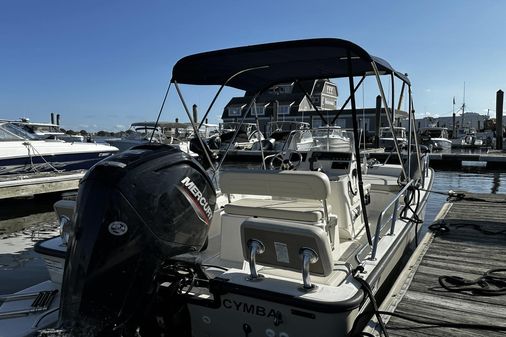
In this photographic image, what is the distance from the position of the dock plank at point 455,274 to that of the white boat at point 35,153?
933 cm

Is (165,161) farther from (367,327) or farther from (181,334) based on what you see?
(367,327)

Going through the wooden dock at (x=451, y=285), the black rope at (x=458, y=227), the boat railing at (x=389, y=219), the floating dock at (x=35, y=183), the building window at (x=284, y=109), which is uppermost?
the building window at (x=284, y=109)

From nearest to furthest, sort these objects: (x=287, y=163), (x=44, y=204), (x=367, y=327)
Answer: (x=367, y=327) < (x=287, y=163) < (x=44, y=204)

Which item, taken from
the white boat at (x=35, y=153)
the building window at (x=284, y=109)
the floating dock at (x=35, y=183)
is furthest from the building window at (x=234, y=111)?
→ the floating dock at (x=35, y=183)

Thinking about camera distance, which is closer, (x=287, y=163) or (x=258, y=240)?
(x=258, y=240)

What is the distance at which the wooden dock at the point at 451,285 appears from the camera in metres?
3.16

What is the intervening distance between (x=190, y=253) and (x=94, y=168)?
2.88 ft

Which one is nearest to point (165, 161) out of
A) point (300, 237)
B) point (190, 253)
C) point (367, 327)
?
point (190, 253)

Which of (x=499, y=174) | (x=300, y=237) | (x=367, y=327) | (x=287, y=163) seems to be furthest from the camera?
(x=499, y=174)

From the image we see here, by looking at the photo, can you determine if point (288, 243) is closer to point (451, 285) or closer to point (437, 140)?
point (451, 285)

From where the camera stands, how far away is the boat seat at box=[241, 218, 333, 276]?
2.62m

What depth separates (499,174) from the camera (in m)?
17.9

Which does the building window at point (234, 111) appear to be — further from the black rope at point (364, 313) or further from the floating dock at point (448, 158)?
the black rope at point (364, 313)

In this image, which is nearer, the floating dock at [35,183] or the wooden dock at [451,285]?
the wooden dock at [451,285]
